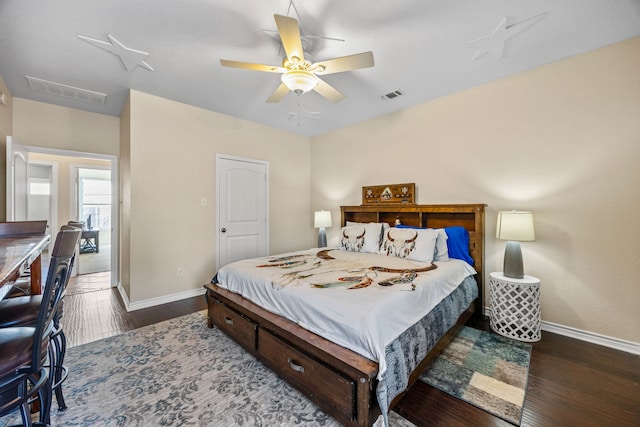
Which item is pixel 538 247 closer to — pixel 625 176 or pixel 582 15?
pixel 625 176

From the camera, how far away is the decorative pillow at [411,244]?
2.88 metres

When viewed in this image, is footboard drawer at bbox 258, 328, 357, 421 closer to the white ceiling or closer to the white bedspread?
the white bedspread

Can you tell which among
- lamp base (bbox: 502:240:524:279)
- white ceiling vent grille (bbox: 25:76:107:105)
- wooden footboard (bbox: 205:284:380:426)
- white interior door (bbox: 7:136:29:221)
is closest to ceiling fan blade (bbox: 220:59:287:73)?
wooden footboard (bbox: 205:284:380:426)

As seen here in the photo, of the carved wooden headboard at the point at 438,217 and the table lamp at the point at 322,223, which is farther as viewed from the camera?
the table lamp at the point at 322,223

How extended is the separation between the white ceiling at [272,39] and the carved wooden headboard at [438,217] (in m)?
1.52

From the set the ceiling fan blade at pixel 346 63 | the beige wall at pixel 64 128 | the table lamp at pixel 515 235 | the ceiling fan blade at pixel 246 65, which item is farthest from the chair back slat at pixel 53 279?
the beige wall at pixel 64 128

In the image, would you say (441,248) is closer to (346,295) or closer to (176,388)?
(346,295)

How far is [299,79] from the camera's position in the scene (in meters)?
2.12

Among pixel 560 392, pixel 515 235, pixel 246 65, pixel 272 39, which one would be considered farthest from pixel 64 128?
pixel 560 392

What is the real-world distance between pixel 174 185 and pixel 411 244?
3.26 m

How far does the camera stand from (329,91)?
2.52m

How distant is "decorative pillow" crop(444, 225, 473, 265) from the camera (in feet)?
9.88

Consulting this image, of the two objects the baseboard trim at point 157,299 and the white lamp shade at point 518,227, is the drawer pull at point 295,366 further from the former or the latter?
the baseboard trim at point 157,299

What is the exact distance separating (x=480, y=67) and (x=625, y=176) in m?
1.66
